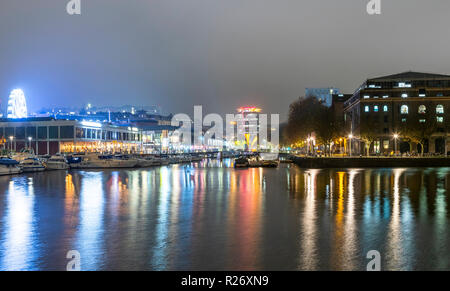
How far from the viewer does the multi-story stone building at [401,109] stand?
83938 millimetres

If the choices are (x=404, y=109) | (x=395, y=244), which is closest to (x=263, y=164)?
(x=404, y=109)

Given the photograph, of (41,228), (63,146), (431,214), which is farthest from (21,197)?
(63,146)

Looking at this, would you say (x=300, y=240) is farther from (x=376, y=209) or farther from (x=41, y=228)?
(x=41, y=228)

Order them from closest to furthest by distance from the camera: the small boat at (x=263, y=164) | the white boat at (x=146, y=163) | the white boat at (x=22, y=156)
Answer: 1. the white boat at (x=22, y=156)
2. the small boat at (x=263, y=164)
3. the white boat at (x=146, y=163)

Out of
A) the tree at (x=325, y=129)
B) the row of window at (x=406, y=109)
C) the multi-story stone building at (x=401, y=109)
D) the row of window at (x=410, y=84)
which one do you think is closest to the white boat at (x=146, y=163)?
the tree at (x=325, y=129)

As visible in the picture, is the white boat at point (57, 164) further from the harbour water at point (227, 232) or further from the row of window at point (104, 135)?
the row of window at point (104, 135)

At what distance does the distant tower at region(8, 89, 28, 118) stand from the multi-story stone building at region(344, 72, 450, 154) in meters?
95.5

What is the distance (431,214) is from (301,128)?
77.8 metres

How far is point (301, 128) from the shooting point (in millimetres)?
93312

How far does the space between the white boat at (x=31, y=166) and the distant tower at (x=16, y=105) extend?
81257 mm

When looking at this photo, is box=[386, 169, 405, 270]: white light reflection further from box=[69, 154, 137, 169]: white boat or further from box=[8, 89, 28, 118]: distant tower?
box=[8, 89, 28, 118]: distant tower

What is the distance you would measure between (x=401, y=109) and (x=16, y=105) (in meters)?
105

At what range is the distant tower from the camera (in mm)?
124250

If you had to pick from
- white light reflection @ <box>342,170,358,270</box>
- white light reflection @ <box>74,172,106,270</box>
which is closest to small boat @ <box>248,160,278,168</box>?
white light reflection @ <box>74,172,106,270</box>
